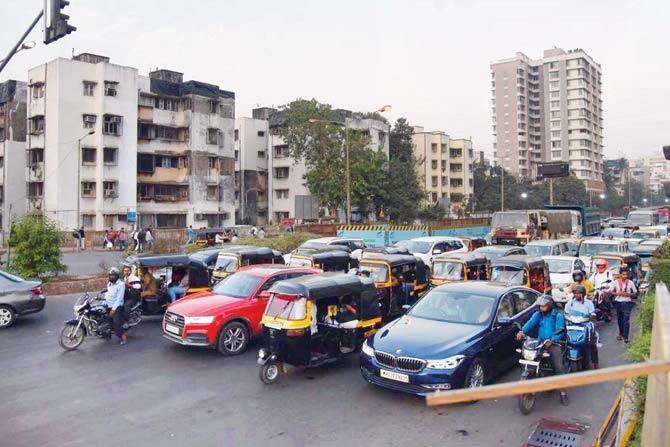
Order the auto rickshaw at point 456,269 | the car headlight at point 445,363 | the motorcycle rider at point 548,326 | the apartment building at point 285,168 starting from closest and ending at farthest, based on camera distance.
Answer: the car headlight at point 445,363 → the motorcycle rider at point 548,326 → the auto rickshaw at point 456,269 → the apartment building at point 285,168

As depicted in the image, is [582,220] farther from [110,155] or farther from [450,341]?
[110,155]

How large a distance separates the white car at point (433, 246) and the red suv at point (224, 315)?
39.5 ft

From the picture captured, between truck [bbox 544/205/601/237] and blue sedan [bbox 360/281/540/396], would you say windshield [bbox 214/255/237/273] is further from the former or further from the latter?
truck [bbox 544/205/601/237]

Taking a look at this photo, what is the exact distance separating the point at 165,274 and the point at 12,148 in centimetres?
4177

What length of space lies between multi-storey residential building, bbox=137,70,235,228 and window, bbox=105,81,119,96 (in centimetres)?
323

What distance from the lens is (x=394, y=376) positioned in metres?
8.19

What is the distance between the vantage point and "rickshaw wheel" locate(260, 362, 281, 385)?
9273 mm

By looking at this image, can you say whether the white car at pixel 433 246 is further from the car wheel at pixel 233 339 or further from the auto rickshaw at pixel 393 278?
the car wheel at pixel 233 339

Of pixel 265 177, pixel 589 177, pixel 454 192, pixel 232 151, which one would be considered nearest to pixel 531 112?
pixel 589 177

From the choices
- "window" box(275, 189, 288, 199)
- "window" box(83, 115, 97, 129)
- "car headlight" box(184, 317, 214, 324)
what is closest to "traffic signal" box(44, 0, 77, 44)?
"car headlight" box(184, 317, 214, 324)

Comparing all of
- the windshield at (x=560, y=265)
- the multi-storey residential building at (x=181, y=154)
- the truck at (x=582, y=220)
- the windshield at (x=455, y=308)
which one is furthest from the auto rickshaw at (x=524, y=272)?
the multi-storey residential building at (x=181, y=154)

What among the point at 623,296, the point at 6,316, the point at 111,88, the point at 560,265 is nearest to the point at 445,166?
the point at 111,88

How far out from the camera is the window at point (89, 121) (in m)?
45.6

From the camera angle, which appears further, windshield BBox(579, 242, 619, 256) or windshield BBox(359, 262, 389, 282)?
windshield BBox(579, 242, 619, 256)
